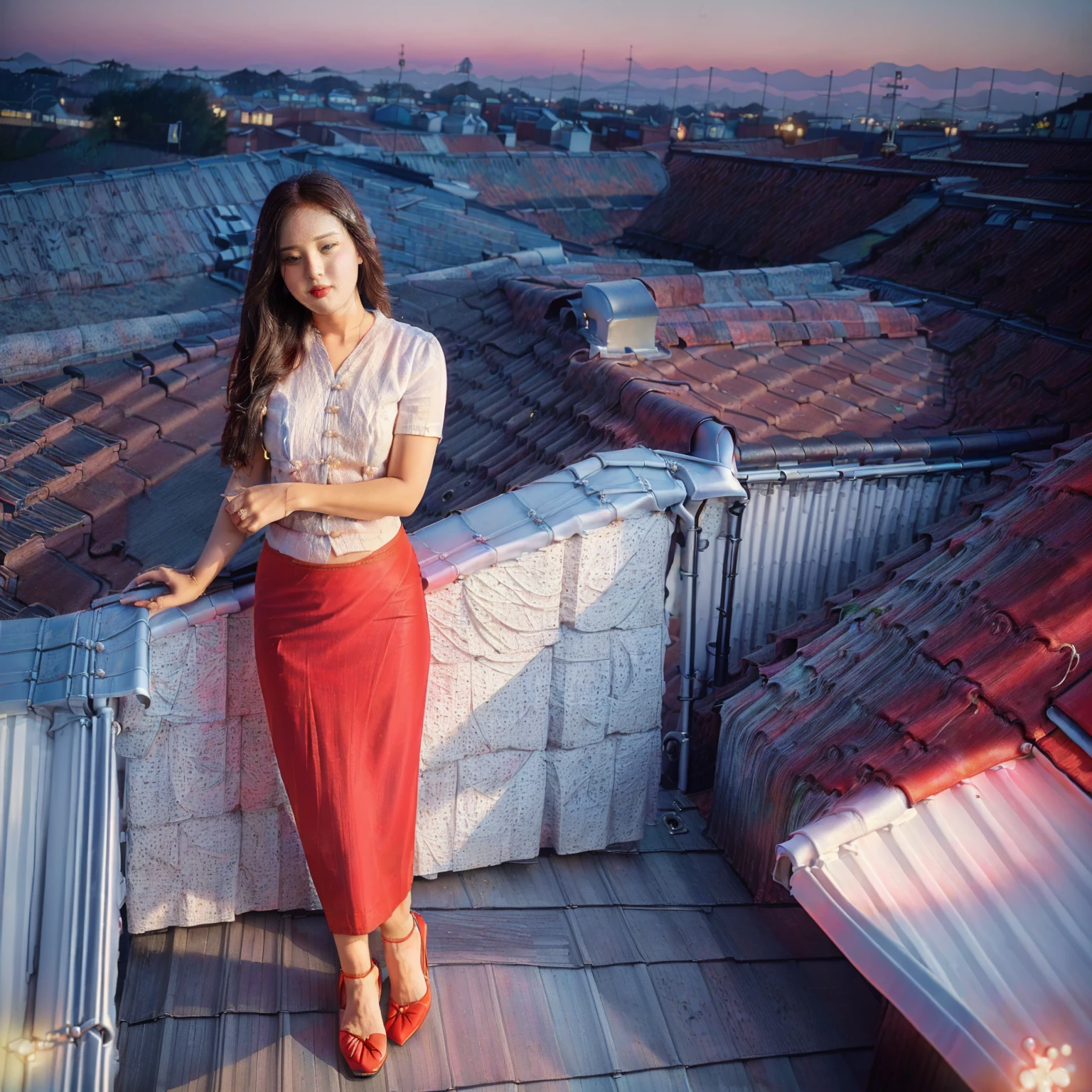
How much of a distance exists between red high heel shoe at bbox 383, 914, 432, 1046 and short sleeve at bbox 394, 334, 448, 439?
1578 millimetres

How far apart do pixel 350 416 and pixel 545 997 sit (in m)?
1.97

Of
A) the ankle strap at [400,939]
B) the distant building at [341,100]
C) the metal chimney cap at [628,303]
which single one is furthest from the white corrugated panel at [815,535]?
the distant building at [341,100]

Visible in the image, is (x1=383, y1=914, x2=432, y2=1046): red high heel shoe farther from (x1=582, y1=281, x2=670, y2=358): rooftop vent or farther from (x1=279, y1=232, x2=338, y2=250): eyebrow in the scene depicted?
(x1=582, y1=281, x2=670, y2=358): rooftop vent

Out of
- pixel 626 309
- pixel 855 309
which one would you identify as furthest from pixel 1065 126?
pixel 626 309

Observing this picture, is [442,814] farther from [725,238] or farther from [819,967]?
[725,238]

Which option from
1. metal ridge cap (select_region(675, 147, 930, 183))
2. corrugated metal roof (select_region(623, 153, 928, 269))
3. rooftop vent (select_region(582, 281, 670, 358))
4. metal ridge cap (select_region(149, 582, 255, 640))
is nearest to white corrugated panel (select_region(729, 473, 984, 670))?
rooftop vent (select_region(582, 281, 670, 358))

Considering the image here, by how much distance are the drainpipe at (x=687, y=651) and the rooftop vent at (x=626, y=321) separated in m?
1.93

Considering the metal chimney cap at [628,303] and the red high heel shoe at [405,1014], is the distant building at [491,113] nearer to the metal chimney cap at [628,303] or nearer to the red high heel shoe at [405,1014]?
the metal chimney cap at [628,303]

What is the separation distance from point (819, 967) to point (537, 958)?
1.00m

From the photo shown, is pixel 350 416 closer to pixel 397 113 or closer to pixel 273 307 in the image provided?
pixel 273 307

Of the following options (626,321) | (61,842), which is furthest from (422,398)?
(626,321)

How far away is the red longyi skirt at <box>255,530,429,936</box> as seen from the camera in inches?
117

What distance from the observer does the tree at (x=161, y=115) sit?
29891 mm

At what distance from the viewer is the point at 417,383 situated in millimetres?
2895
